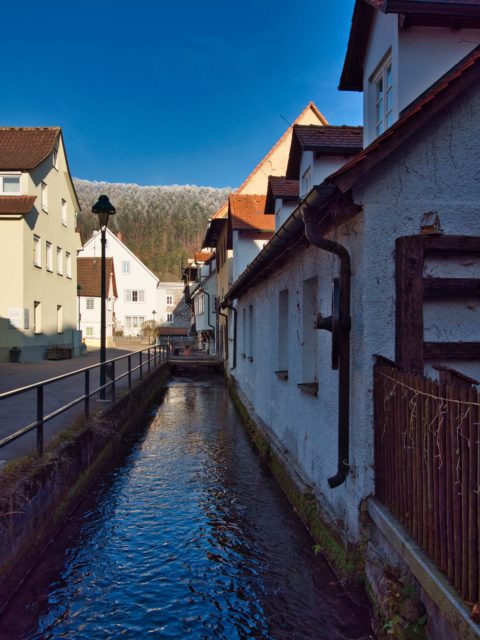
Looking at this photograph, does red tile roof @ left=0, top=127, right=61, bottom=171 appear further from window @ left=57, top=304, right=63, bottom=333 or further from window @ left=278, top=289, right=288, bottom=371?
window @ left=278, top=289, right=288, bottom=371

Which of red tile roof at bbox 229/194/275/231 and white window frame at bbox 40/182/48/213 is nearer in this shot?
red tile roof at bbox 229/194/275/231

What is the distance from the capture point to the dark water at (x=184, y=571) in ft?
13.5


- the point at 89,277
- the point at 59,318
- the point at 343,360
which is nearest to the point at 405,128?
the point at 343,360

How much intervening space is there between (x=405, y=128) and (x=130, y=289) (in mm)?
54102

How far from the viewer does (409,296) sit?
171 inches

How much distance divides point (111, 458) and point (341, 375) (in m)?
6.00

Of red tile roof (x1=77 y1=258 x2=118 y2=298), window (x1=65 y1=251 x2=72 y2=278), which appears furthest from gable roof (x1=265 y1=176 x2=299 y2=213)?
red tile roof (x1=77 y1=258 x2=118 y2=298)

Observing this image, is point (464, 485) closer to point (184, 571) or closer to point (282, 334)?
point (184, 571)

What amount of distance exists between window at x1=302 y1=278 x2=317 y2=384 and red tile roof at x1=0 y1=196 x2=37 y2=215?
17515mm

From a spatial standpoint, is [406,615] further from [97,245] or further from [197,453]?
[97,245]

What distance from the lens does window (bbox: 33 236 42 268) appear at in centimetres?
2338

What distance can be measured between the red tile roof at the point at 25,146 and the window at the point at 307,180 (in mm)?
15978

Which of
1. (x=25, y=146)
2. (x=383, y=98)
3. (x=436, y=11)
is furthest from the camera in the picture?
(x=25, y=146)

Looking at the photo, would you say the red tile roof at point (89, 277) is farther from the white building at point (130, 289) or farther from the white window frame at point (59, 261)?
the white window frame at point (59, 261)
